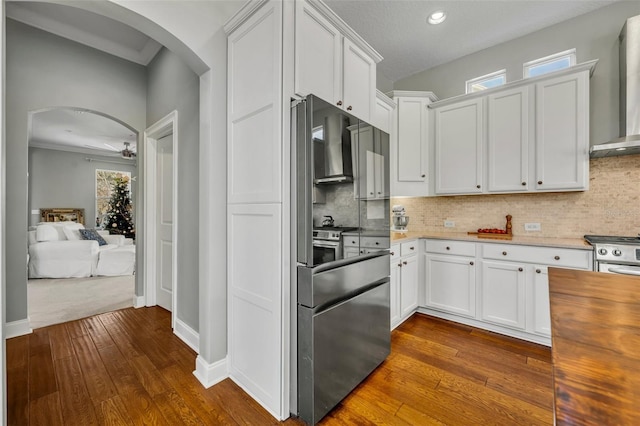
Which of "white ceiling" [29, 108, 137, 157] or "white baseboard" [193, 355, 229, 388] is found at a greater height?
"white ceiling" [29, 108, 137, 157]

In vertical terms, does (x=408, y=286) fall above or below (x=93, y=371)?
above

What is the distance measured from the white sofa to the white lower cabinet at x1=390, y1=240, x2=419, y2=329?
200 inches

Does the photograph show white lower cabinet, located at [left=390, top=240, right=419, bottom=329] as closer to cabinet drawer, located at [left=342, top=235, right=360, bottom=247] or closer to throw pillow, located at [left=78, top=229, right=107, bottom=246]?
cabinet drawer, located at [left=342, top=235, right=360, bottom=247]

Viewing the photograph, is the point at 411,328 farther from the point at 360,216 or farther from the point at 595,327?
the point at 595,327

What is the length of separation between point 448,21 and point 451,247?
7.77 feet

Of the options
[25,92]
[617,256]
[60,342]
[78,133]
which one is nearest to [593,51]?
[617,256]

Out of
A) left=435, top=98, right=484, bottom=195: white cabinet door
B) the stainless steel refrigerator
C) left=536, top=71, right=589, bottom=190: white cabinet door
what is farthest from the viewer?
left=435, top=98, right=484, bottom=195: white cabinet door

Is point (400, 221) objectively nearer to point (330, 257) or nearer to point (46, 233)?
point (330, 257)

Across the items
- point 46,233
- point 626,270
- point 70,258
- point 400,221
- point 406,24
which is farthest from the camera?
point 46,233

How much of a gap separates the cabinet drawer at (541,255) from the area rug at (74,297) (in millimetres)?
4377

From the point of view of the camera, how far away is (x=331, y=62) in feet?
6.57

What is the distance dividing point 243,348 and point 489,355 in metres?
2.04

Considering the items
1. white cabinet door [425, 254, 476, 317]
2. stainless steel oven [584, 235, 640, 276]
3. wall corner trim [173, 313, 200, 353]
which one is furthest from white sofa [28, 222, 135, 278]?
stainless steel oven [584, 235, 640, 276]

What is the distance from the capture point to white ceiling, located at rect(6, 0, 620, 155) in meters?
2.65
